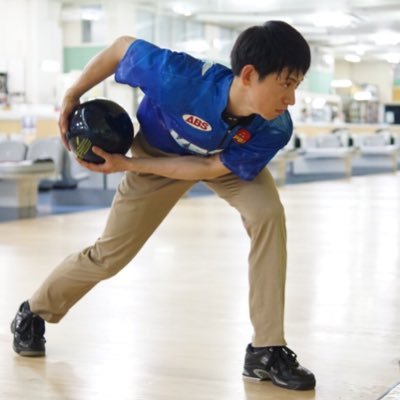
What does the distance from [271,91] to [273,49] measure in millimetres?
118

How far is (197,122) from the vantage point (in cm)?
257

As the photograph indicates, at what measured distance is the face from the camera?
2.45 metres

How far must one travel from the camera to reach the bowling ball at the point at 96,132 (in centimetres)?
Result: 281

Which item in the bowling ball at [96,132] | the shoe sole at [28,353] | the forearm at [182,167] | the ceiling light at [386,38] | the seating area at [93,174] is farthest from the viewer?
the ceiling light at [386,38]

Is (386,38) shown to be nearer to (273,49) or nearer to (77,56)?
(77,56)

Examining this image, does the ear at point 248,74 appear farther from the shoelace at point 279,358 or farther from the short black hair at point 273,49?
the shoelace at point 279,358

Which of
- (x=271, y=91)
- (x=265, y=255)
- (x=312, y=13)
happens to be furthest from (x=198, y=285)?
(x=312, y=13)

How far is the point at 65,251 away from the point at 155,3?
19369 millimetres

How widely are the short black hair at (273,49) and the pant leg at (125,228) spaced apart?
56 cm

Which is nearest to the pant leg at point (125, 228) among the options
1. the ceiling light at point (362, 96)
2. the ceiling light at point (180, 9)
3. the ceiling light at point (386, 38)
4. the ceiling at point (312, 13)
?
the ceiling at point (312, 13)

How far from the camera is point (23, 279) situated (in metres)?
4.85

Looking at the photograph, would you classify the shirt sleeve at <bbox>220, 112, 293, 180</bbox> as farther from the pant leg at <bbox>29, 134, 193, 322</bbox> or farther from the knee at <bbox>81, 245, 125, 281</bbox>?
the knee at <bbox>81, 245, 125, 281</bbox>

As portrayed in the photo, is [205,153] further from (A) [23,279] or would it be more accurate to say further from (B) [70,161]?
(B) [70,161]

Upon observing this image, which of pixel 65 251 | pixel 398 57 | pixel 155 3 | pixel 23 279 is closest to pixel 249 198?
pixel 23 279
